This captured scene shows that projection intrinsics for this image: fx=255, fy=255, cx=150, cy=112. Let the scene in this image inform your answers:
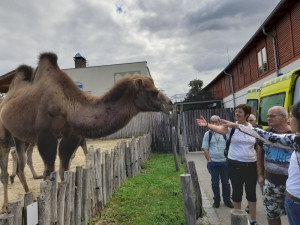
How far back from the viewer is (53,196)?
10.1 feet

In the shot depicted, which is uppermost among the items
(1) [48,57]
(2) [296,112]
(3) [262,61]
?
(3) [262,61]

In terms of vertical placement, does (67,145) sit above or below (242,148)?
above

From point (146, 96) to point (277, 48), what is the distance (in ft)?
46.1

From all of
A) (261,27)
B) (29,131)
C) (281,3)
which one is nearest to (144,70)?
(261,27)

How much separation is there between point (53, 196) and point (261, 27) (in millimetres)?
15170

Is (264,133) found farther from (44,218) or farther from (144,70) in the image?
(144,70)

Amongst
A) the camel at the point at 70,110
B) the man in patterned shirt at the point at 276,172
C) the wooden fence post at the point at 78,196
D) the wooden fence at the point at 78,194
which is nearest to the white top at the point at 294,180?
the man in patterned shirt at the point at 276,172

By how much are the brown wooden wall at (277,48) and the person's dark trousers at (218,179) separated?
9.88 metres

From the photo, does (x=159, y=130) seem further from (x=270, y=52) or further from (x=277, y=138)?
(x=277, y=138)

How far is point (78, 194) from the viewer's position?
394 centimetres

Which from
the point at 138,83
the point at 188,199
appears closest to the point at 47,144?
the point at 138,83

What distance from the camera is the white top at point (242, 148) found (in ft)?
14.1

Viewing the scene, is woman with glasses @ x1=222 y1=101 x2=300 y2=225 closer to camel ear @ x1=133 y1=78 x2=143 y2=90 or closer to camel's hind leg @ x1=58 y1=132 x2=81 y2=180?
camel ear @ x1=133 y1=78 x2=143 y2=90

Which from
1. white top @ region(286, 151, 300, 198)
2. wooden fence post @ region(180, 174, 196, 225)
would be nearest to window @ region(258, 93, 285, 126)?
wooden fence post @ region(180, 174, 196, 225)
